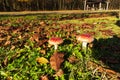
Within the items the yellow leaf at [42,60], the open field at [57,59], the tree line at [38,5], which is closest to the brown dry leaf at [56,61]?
the open field at [57,59]

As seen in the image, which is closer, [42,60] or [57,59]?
[57,59]

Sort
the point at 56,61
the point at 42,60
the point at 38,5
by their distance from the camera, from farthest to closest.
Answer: the point at 38,5 → the point at 42,60 → the point at 56,61

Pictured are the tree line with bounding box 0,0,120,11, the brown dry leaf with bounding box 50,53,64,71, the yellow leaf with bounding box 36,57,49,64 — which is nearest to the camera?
the brown dry leaf with bounding box 50,53,64,71

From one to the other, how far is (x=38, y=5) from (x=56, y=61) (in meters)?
23.5

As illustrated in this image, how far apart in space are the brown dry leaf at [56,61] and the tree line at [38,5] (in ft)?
70.8

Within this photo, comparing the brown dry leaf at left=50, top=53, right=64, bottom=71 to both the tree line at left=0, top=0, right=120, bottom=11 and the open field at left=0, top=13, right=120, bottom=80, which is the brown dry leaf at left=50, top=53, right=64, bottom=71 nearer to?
the open field at left=0, top=13, right=120, bottom=80

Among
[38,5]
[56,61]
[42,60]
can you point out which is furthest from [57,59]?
[38,5]

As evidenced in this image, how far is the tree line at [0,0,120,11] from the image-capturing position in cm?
2524

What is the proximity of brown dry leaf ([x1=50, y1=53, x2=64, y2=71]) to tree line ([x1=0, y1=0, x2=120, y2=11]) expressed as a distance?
70.8ft

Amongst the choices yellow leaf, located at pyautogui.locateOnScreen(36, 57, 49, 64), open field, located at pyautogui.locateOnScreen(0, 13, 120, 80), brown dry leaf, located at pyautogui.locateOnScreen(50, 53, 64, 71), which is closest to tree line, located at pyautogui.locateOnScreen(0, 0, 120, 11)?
open field, located at pyautogui.locateOnScreen(0, 13, 120, 80)

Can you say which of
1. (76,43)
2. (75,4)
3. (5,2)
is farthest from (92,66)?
(75,4)

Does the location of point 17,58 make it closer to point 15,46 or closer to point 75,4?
point 15,46

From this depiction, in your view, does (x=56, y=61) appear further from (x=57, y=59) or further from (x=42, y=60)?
(x=42, y=60)

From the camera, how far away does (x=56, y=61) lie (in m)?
3.88
